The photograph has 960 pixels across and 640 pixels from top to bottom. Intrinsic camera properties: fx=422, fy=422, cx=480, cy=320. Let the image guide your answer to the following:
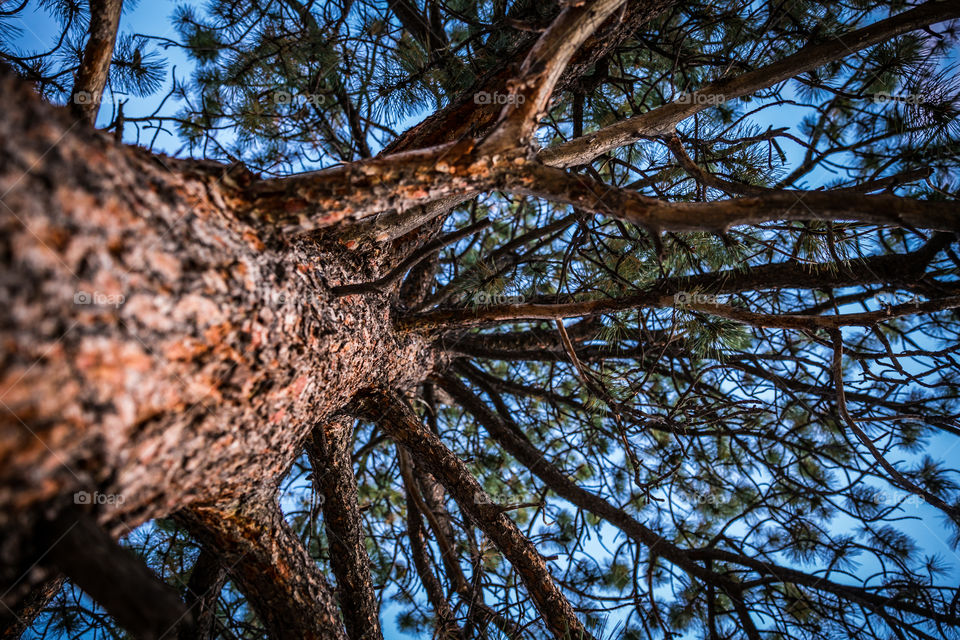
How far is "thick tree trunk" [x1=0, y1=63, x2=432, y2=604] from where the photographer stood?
452 mm

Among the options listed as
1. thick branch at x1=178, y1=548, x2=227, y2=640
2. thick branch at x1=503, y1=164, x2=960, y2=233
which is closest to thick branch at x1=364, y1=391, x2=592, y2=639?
thick branch at x1=178, y1=548, x2=227, y2=640

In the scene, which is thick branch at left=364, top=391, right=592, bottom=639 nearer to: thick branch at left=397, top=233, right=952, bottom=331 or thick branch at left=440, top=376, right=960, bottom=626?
thick branch at left=397, top=233, right=952, bottom=331

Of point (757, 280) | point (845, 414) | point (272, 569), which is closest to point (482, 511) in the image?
point (272, 569)

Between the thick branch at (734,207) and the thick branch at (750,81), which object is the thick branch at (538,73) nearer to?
the thick branch at (734,207)

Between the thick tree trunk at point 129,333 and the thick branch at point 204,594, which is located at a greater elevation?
the thick tree trunk at point 129,333

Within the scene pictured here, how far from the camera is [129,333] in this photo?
0.53 metres

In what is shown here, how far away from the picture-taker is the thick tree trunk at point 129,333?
45 cm

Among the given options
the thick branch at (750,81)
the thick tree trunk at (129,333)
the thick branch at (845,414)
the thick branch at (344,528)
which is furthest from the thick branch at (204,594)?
the thick branch at (845,414)

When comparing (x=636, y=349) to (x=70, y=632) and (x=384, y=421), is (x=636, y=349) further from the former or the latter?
(x=70, y=632)

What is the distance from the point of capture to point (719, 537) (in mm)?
1765

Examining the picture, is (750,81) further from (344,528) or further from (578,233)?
(344,528)

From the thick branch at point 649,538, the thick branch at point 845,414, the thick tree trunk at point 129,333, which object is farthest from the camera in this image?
the thick branch at point 649,538

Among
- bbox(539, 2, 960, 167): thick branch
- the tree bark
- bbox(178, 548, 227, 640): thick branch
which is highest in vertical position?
bbox(539, 2, 960, 167): thick branch

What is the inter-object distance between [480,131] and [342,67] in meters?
1.06
